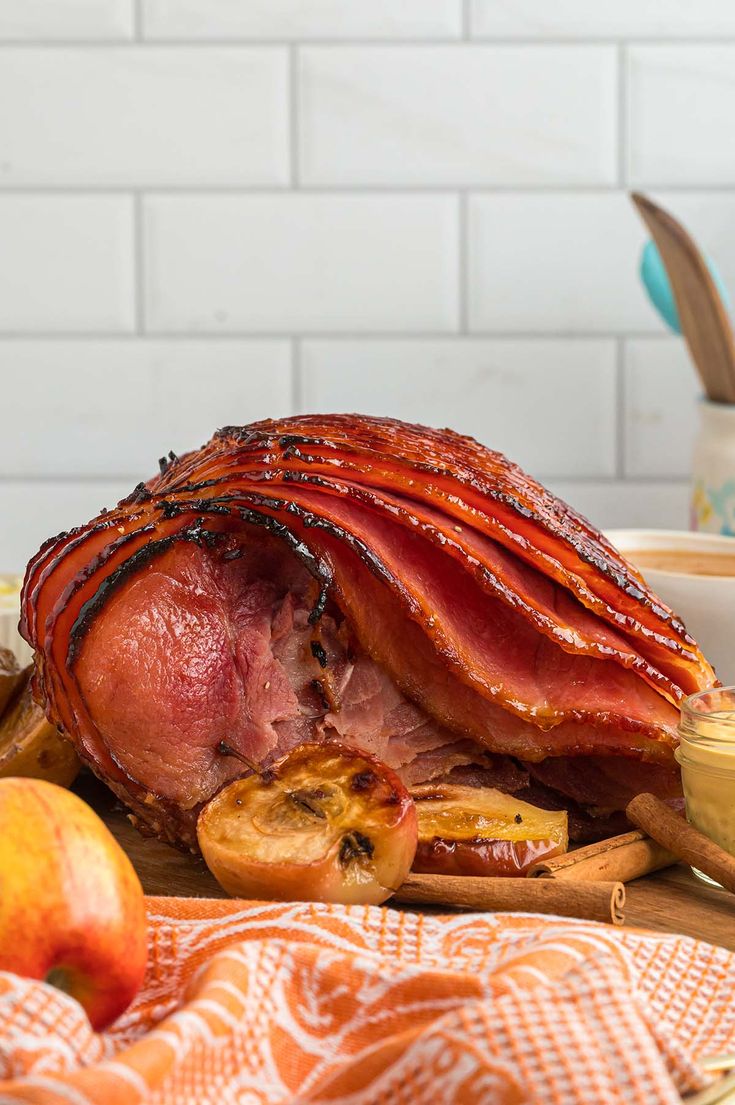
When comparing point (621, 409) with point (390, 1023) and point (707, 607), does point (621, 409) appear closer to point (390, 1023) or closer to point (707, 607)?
point (707, 607)

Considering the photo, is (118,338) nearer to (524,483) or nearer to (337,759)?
(524,483)

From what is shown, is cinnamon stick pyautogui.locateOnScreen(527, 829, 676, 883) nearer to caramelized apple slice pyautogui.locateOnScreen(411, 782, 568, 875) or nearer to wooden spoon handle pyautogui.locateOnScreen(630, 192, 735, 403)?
caramelized apple slice pyautogui.locateOnScreen(411, 782, 568, 875)

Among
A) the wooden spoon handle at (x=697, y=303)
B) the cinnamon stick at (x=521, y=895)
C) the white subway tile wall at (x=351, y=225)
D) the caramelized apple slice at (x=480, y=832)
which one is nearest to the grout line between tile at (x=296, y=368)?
the white subway tile wall at (x=351, y=225)

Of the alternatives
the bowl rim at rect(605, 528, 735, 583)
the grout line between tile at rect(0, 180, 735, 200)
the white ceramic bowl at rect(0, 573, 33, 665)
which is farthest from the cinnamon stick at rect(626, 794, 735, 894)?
the grout line between tile at rect(0, 180, 735, 200)

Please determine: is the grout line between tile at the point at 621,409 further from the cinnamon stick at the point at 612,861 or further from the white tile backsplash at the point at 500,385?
the cinnamon stick at the point at 612,861

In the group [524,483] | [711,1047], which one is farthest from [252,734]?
[711,1047]

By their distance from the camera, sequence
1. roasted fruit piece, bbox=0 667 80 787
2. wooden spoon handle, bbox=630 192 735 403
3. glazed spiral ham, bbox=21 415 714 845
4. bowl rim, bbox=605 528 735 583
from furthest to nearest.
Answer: wooden spoon handle, bbox=630 192 735 403
bowl rim, bbox=605 528 735 583
roasted fruit piece, bbox=0 667 80 787
glazed spiral ham, bbox=21 415 714 845

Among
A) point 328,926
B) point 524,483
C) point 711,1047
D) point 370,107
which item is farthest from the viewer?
point 370,107
